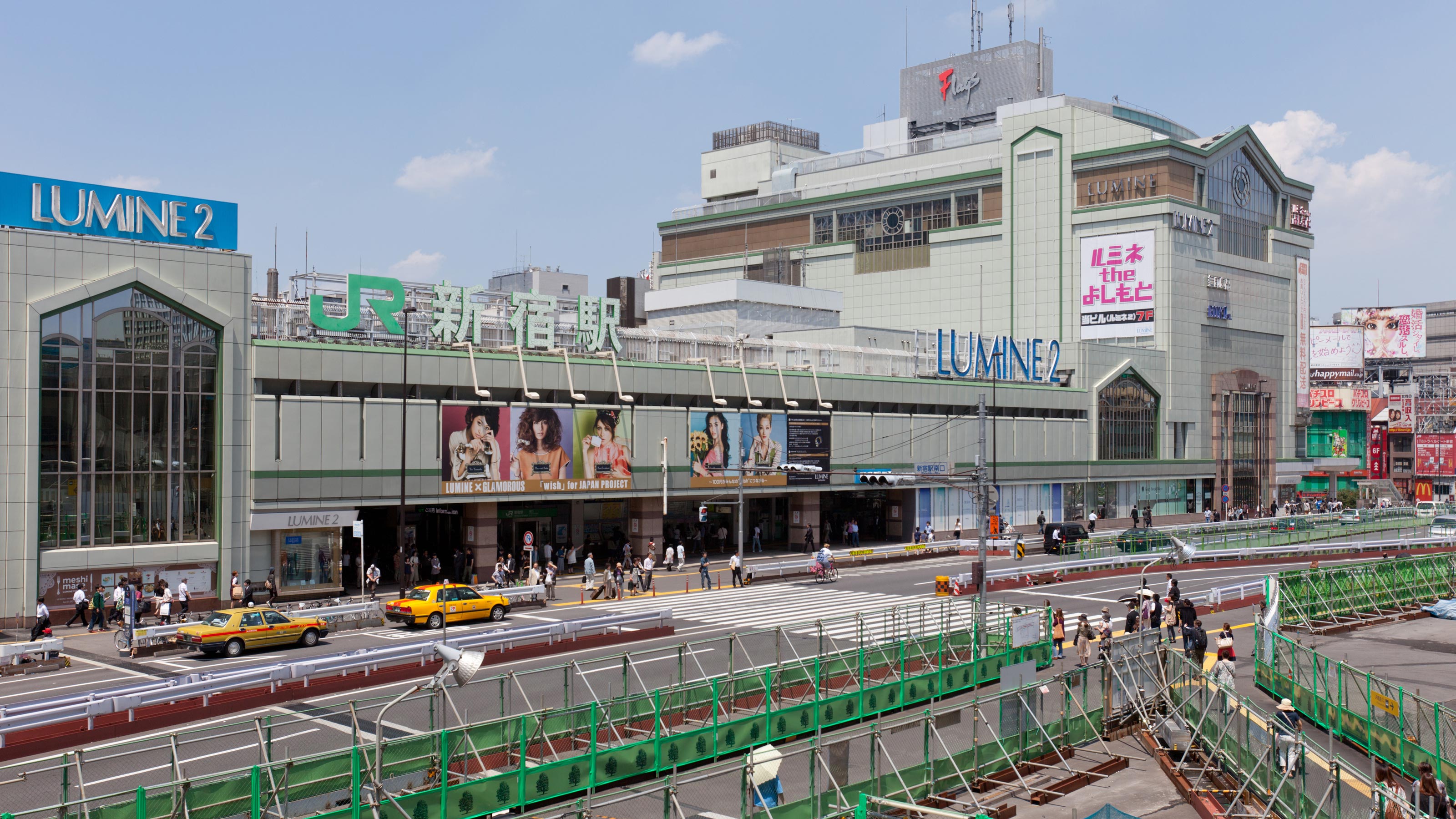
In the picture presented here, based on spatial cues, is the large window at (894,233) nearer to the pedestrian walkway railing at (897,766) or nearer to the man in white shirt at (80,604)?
the man in white shirt at (80,604)

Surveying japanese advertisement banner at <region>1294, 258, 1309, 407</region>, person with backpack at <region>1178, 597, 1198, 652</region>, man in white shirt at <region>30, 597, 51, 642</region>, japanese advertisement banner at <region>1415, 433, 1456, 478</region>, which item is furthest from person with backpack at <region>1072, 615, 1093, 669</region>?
japanese advertisement banner at <region>1415, 433, 1456, 478</region>

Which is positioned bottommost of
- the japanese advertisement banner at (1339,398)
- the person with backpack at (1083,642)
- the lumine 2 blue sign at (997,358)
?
the person with backpack at (1083,642)

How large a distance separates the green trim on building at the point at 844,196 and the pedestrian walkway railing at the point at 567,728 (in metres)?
78.6

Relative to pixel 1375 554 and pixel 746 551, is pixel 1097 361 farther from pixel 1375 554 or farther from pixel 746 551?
pixel 746 551

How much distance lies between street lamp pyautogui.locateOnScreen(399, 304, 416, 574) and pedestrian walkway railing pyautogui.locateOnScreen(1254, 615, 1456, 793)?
99.3 feet

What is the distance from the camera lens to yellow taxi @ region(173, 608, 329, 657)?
36.2m

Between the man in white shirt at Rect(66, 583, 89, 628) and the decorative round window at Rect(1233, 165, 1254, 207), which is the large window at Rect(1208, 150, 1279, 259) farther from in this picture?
the man in white shirt at Rect(66, 583, 89, 628)

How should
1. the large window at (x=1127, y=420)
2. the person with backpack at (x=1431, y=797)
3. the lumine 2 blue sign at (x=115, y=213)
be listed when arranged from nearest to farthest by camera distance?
1. the person with backpack at (x=1431, y=797)
2. the lumine 2 blue sign at (x=115, y=213)
3. the large window at (x=1127, y=420)

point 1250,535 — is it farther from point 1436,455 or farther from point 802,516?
point 1436,455

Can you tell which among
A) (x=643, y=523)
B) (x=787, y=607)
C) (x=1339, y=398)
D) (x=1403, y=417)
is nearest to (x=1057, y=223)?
(x=1339, y=398)

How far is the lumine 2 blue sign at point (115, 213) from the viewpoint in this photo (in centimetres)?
4088

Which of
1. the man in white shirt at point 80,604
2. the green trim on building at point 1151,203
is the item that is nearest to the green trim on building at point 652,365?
the man in white shirt at point 80,604

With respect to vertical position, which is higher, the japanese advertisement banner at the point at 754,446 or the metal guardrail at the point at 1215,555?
the japanese advertisement banner at the point at 754,446

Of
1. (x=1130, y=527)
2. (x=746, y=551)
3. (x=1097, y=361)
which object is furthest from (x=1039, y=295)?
(x=746, y=551)
